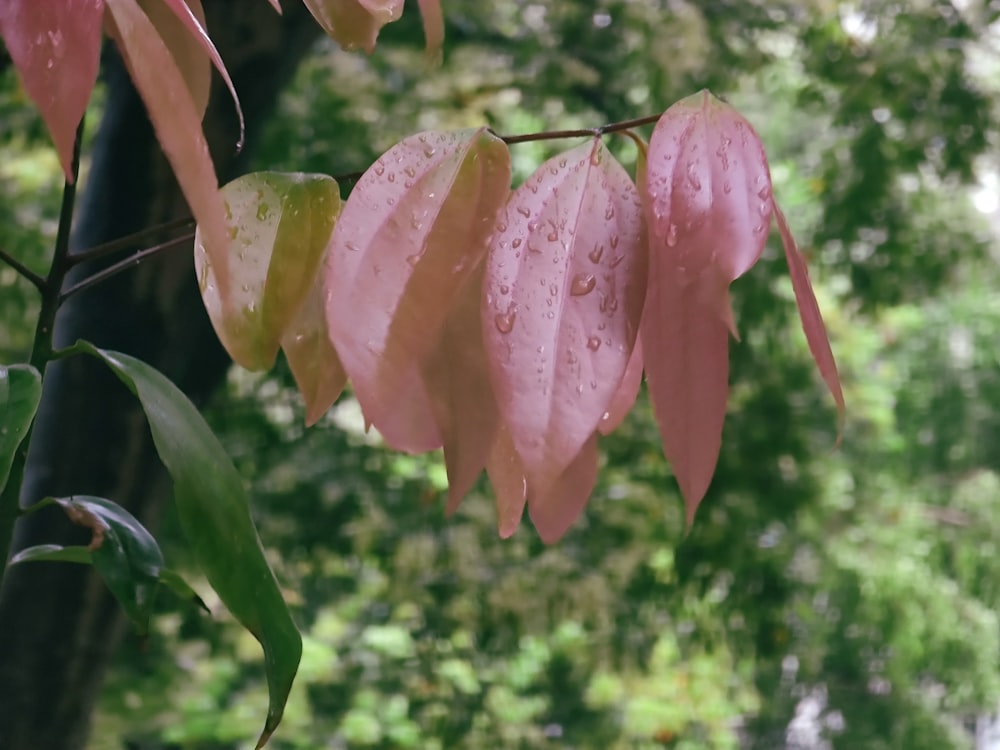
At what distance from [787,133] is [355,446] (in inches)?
80.5

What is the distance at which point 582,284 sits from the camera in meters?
0.25

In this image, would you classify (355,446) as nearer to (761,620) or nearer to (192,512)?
(761,620)

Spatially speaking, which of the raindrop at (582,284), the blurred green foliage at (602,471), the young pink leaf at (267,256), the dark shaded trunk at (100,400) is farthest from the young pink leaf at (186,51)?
the blurred green foliage at (602,471)

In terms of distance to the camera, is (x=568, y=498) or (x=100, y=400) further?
(x=100, y=400)

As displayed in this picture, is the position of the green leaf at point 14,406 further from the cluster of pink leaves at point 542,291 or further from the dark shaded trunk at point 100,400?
the dark shaded trunk at point 100,400

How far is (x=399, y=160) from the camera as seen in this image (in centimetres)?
28

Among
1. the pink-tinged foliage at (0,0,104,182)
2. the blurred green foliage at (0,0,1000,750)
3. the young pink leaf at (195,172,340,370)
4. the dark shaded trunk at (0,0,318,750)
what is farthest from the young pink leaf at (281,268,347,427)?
the blurred green foliage at (0,0,1000,750)

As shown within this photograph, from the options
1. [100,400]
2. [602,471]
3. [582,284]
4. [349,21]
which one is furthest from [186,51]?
[602,471]

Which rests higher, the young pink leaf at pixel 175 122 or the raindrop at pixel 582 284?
the young pink leaf at pixel 175 122

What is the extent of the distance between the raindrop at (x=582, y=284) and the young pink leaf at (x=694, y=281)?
0.02 metres

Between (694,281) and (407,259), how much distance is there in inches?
2.8

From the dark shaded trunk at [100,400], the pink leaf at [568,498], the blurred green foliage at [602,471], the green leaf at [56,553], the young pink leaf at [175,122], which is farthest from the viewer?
the blurred green foliage at [602,471]

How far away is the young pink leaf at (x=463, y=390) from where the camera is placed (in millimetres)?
274

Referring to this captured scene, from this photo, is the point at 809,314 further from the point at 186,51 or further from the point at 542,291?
the point at 186,51
